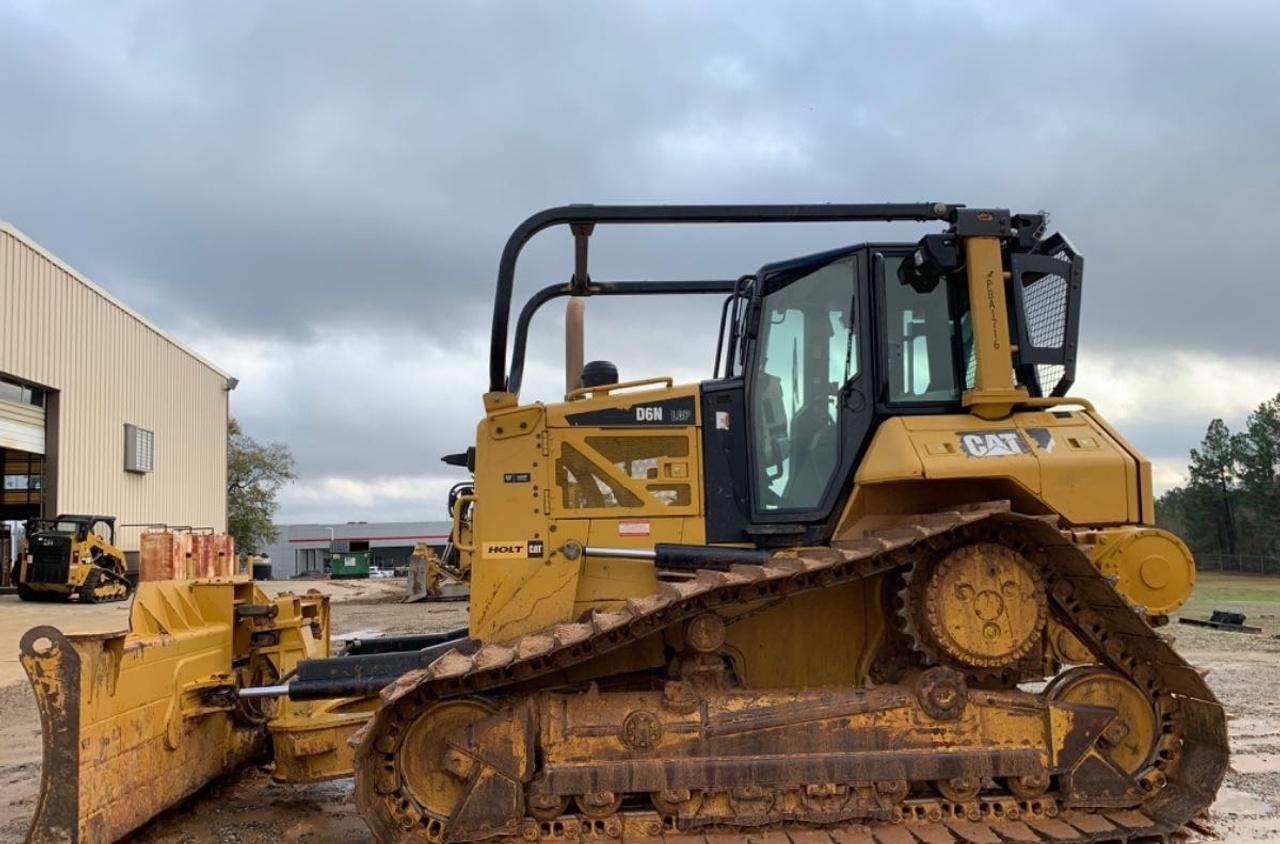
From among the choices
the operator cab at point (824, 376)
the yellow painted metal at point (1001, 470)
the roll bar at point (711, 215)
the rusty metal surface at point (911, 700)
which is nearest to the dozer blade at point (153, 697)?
the rusty metal surface at point (911, 700)

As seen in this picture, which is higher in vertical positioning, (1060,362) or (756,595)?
(1060,362)

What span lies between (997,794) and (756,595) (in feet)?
5.82

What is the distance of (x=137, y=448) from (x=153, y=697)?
102 feet

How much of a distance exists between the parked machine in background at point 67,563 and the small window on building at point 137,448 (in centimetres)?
597

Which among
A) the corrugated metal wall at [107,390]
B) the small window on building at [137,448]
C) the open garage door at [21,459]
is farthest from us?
the small window on building at [137,448]

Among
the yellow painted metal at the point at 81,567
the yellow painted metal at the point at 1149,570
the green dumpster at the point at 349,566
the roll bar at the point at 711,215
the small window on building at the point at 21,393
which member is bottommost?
the green dumpster at the point at 349,566

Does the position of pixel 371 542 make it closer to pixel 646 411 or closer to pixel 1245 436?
pixel 1245 436

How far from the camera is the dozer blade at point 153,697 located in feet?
15.6

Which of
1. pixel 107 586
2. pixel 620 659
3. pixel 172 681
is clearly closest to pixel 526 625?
pixel 620 659

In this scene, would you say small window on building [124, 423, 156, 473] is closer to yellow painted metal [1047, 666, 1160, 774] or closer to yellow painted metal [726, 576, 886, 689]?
yellow painted metal [726, 576, 886, 689]

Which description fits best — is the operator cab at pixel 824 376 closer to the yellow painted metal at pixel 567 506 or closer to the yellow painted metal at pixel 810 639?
the yellow painted metal at pixel 567 506

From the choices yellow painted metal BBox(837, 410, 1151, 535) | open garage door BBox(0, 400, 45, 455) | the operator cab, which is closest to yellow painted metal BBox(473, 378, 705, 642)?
the operator cab

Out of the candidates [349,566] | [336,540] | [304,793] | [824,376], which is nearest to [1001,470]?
[824,376]

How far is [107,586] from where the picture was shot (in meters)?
26.5
